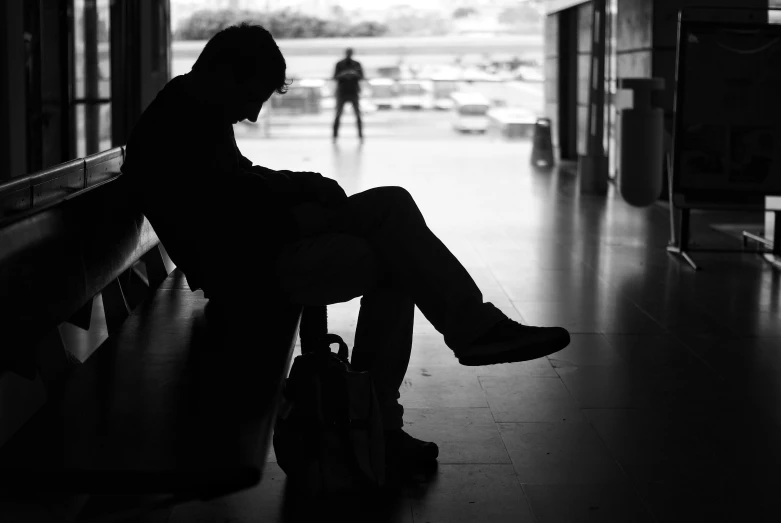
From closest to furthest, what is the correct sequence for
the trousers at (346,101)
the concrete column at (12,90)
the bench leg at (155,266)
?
the bench leg at (155,266)
the concrete column at (12,90)
the trousers at (346,101)

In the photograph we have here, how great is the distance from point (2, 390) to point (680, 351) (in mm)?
2594

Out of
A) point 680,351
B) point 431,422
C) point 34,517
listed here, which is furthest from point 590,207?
point 34,517

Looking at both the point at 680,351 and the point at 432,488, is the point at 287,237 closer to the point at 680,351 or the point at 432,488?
the point at 432,488

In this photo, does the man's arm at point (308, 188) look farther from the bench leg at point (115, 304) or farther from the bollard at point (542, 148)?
the bollard at point (542, 148)

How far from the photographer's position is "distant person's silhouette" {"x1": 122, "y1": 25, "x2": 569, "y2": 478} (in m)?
2.76

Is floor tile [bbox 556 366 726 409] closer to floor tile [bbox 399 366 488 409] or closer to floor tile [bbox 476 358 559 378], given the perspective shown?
floor tile [bbox 476 358 559 378]

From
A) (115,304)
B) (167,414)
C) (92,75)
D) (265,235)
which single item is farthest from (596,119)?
(167,414)

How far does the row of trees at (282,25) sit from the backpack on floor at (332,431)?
30149mm

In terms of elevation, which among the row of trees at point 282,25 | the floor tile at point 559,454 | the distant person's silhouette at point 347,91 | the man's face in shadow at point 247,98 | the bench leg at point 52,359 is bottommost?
the floor tile at point 559,454

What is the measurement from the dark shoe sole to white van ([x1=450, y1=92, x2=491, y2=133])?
55.6 feet

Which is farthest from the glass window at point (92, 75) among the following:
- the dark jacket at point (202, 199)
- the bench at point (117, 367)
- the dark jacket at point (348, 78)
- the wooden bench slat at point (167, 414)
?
the dark jacket at point (348, 78)

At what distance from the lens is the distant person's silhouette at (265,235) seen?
2.76m

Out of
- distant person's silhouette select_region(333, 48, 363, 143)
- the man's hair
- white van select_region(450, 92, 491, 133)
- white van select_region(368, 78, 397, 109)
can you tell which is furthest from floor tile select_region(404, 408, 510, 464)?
white van select_region(368, 78, 397, 109)

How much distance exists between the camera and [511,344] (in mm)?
2695
